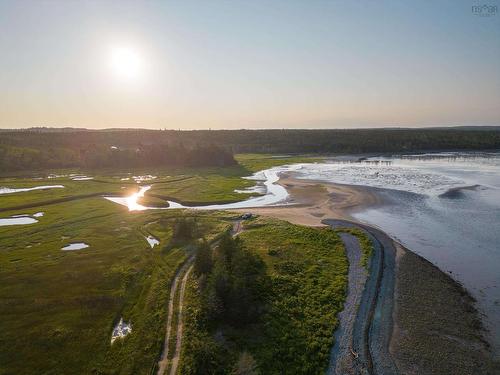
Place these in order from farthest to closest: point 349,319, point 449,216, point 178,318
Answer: point 449,216 < point 178,318 < point 349,319

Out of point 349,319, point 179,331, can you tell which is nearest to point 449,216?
point 349,319

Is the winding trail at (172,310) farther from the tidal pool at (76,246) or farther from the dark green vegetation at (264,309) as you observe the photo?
the tidal pool at (76,246)

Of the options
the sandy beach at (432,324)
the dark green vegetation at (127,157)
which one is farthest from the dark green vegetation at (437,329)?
the dark green vegetation at (127,157)

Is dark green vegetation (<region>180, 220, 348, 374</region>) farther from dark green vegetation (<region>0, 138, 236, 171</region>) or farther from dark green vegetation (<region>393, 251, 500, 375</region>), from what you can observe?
dark green vegetation (<region>0, 138, 236, 171</region>)

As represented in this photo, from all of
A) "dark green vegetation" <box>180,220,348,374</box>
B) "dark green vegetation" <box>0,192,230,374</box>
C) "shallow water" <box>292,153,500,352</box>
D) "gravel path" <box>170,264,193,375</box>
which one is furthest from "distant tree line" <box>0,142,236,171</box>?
"gravel path" <box>170,264,193,375</box>

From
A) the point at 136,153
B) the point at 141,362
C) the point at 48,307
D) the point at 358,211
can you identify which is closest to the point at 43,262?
the point at 48,307

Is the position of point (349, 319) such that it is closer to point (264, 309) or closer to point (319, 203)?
point (264, 309)
